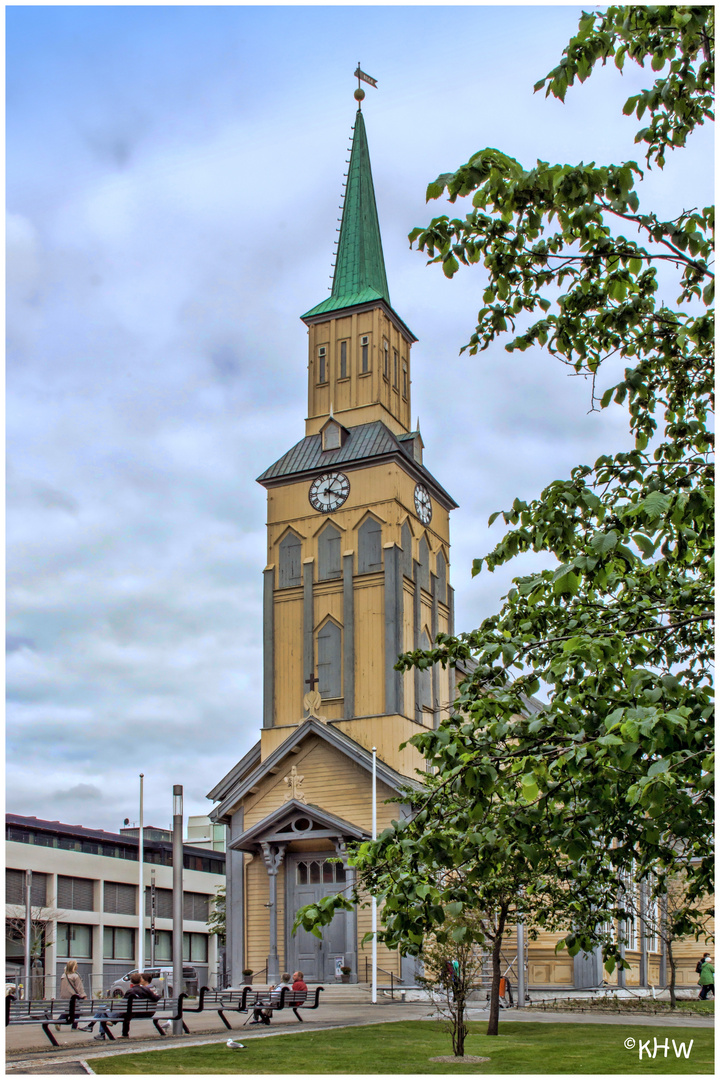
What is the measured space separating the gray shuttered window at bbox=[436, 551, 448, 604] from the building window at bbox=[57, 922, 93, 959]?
3227 centimetres

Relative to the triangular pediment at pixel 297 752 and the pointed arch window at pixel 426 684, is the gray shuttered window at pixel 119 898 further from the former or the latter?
the pointed arch window at pixel 426 684

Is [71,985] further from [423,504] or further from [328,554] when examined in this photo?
[423,504]

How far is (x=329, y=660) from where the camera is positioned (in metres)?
39.9

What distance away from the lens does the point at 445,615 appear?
4384 cm

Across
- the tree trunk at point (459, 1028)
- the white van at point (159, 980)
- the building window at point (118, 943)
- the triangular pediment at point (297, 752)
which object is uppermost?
the triangular pediment at point (297, 752)

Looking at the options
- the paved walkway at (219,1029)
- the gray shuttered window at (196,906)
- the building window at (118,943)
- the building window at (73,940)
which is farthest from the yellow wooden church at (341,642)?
the gray shuttered window at (196,906)

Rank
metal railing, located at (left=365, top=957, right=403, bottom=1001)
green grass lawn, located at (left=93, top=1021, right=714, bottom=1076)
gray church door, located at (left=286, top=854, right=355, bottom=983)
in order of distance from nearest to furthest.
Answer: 1. green grass lawn, located at (left=93, top=1021, right=714, bottom=1076)
2. metal railing, located at (left=365, top=957, right=403, bottom=1001)
3. gray church door, located at (left=286, top=854, right=355, bottom=983)

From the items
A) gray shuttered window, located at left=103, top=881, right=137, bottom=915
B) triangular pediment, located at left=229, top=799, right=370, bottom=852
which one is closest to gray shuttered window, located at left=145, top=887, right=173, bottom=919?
gray shuttered window, located at left=103, top=881, right=137, bottom=915

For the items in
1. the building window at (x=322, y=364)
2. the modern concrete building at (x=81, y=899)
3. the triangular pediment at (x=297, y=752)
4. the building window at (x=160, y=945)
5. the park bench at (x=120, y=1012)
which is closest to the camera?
the park bench at (x=120, y=1012)

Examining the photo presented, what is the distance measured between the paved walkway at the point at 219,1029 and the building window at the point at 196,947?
154ft

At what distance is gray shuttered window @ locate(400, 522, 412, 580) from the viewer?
40.3m

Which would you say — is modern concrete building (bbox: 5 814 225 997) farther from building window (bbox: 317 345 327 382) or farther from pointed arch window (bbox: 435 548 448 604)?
building window (bbox: 317 345 327 382)

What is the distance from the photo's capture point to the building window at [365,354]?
43750 mm

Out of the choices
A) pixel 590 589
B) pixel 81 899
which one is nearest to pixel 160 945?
pixel 81 899
